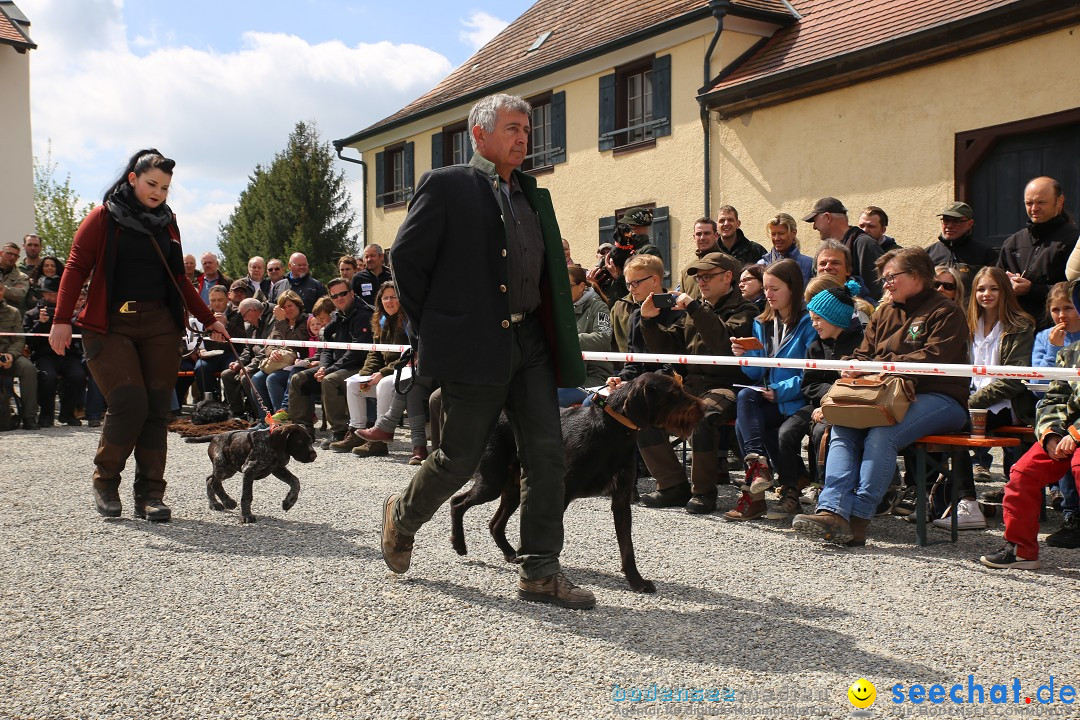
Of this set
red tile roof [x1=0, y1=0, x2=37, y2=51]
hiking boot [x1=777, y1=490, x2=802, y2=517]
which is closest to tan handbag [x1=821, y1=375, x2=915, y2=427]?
hiking boot [x1=777, y1=490, x2=802, y2=517]

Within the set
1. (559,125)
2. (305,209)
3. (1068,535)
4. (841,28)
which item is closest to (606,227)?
(559,125)

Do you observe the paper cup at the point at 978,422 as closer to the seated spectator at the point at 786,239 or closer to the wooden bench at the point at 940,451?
the wooden bench at the point at 940,451

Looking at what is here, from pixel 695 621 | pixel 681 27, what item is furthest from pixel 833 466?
pixel 681 27

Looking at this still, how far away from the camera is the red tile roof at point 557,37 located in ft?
56.2

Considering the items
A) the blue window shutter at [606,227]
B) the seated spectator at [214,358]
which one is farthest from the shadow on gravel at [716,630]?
the blue window shutter at [606,227]

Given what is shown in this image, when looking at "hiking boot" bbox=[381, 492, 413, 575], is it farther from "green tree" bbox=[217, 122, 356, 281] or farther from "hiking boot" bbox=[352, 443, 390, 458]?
"green tree" bbox=[217, 122, 356, 281]

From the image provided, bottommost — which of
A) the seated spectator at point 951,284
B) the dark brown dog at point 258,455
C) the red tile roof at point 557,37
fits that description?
the dark brown dog at point 258,455

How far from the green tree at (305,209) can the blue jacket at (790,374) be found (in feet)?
142

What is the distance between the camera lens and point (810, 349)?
6.58 meters

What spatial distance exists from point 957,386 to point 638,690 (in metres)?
3.34

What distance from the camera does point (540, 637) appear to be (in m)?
3.90

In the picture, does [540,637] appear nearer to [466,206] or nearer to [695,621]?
[695,621]

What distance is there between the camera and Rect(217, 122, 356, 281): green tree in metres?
49.3

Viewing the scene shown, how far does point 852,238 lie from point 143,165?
6.01 meters
